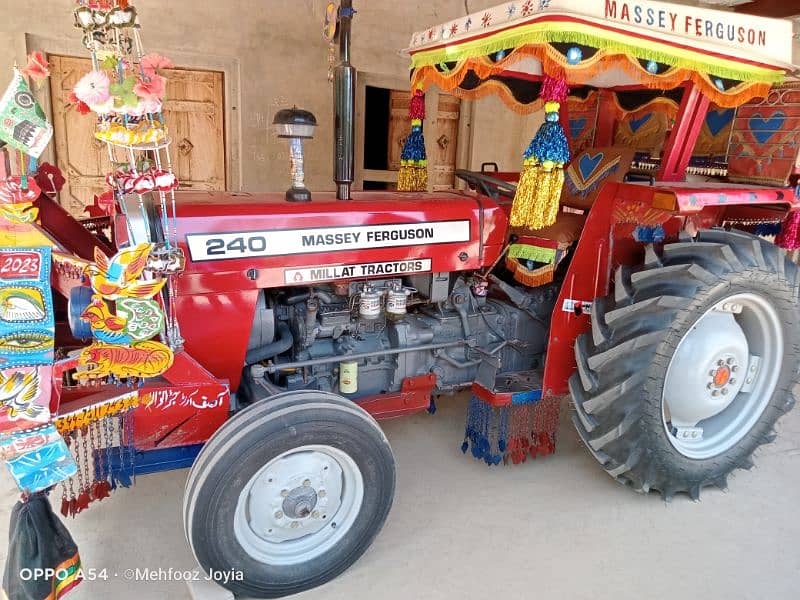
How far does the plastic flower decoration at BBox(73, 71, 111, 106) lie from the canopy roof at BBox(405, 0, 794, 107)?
4.62 feet

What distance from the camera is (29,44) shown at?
444 centimetres

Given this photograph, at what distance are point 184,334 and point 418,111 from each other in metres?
1.84

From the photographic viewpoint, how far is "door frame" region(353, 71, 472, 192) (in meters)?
5.83

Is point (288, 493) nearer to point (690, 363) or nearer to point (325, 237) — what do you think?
point (325, 237)

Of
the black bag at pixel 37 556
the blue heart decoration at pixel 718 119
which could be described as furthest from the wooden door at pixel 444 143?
the black bag at pixel 37 556

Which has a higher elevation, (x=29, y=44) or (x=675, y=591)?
(x=29, y=44)

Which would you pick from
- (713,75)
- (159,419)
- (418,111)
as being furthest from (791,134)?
(159,419)

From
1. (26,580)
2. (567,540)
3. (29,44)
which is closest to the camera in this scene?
(26,580)

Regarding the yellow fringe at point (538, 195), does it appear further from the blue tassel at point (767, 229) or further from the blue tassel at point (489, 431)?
the blue tassel at point (767, 229)

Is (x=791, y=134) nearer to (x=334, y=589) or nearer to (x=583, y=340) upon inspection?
(x=583, y=340)

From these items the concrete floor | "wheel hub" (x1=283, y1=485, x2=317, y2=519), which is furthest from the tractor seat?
"wheel hub" (x1=283, y1=485, x2=317, y2=519)

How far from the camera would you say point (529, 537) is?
2.46m

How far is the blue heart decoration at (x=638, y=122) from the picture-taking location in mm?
3480

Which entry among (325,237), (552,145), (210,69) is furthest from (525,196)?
(210,69)
